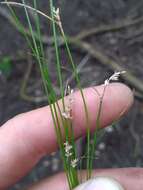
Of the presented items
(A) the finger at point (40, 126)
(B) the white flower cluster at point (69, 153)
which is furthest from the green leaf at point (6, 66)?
(B) the white flower cluster at point (69, 153)

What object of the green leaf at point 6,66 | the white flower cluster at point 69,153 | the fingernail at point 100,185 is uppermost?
the green leaf at point 6,66

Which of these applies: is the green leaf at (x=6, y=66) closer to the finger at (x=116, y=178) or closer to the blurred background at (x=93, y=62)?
the blurred background at (x=93, y=62)

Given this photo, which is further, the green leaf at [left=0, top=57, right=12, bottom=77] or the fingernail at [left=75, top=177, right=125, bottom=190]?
the green leaf at [left=0, top=57, right=12, bottom=77]

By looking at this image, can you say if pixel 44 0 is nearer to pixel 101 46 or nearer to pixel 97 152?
pixel 101 46

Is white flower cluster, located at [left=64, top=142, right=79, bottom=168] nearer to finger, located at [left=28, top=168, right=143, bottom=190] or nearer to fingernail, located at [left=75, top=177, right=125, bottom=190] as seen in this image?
fingernail, located at [left=75, top=177, right=125, bottom=190]

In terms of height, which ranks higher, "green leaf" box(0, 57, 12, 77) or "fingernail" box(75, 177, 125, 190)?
"green leaf" box(0, 57, 12, 77)

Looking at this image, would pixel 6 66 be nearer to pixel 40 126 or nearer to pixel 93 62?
pixel 93 62

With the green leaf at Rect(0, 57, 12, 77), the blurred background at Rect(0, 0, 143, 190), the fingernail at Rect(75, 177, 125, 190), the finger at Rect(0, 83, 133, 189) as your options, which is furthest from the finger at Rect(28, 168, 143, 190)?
the green leaf at Rect(0, 57, 12, 77)
